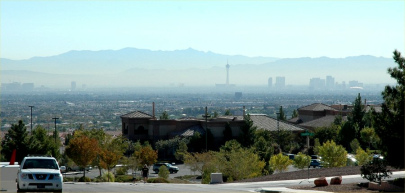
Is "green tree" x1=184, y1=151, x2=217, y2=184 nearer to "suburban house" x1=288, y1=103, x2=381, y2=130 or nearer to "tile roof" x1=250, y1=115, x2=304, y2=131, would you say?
"tile roof" x1=250, y1=115, x2=304, y2=131

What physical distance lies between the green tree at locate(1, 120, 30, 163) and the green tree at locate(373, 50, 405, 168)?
43.1 metres

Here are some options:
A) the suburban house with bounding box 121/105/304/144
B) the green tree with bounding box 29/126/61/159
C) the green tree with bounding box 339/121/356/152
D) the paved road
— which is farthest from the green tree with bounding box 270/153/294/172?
the suburban house with bounding box 121/105/304/144

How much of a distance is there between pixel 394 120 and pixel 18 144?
45.0 m

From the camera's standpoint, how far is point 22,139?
209 ft

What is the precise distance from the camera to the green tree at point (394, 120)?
87.3 ft

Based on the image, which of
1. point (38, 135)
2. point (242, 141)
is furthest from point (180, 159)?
point (38, 135)

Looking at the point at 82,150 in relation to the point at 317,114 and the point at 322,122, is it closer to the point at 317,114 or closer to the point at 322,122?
the point at 322,122

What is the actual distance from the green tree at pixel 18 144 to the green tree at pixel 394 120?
43123mm

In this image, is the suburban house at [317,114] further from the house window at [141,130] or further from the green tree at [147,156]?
the green tree at [147,156]

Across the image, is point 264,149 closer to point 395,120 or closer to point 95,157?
point 95,157

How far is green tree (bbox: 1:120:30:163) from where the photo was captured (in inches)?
2488

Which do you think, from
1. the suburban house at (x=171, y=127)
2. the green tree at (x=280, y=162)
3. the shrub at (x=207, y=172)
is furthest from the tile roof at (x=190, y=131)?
the shrub at (x=207, y=172)

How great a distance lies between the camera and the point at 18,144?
63375 mm

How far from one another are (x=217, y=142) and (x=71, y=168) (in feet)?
63.7
